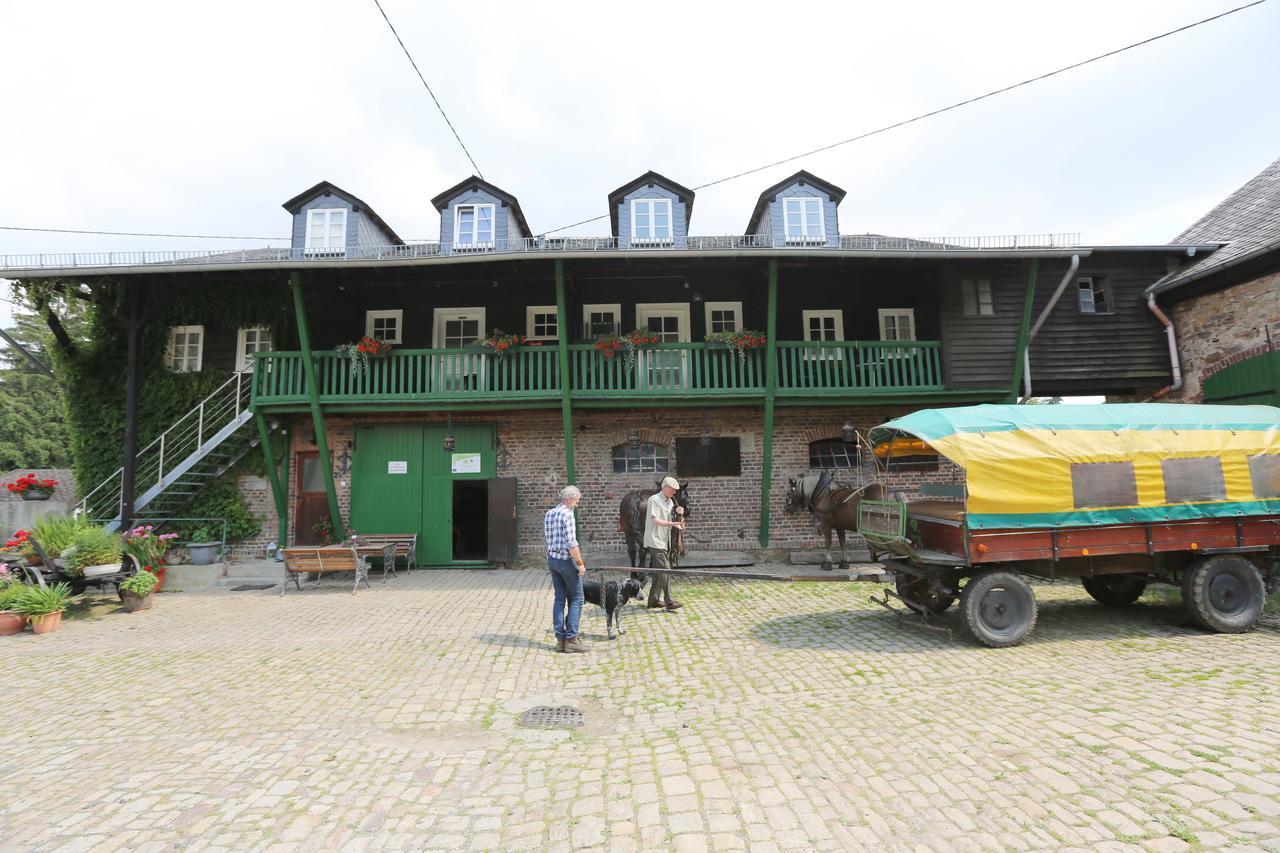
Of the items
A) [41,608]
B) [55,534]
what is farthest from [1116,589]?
[55,534]

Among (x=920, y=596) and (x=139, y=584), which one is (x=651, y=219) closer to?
(x=920, y=596)

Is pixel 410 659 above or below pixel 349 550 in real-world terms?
below

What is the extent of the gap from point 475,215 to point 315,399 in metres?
5.82

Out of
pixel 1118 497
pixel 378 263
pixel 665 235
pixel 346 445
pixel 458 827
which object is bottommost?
pixel 458 827

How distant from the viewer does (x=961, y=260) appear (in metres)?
11.9

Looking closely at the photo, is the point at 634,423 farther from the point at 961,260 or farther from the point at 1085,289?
the point at 1085,289

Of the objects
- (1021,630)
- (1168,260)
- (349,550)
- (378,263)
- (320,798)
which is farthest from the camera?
(1168,260)

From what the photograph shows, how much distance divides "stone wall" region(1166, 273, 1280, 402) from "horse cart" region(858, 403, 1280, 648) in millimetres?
6603

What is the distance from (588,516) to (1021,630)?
7.94 meters

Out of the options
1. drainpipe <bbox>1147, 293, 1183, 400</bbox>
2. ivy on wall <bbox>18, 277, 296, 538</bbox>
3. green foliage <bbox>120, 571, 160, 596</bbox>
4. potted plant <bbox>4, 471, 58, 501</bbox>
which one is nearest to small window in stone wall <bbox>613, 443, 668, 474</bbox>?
ivy on wall <bbox>18, 277, 296, 538</bbox>

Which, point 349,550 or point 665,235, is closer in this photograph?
point 349,550

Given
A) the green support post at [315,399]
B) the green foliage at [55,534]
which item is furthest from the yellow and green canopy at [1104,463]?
the green foliage at [55,534]

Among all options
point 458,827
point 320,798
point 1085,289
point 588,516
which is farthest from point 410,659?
point 1085,289

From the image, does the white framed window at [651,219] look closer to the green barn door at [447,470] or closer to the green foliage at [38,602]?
the green barn door at [447,470]
